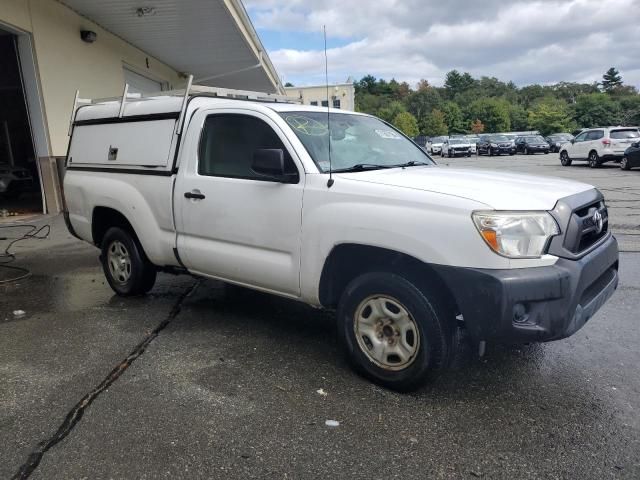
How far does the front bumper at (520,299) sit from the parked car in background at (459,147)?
3883cm

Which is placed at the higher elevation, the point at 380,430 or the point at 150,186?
the point at 150,186

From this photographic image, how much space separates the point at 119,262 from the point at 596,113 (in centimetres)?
8798

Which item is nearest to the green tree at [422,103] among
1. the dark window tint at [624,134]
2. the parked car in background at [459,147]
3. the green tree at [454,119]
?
the green tree at [454,119]

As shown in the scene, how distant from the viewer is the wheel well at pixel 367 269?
10.8 feet

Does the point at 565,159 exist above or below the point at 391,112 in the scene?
below

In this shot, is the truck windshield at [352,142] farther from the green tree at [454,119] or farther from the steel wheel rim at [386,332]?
Result: the green tree at [454,119]

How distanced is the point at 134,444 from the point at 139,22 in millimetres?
12554

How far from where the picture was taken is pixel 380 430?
2.96 metres

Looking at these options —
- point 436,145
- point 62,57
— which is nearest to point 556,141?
point 436,145

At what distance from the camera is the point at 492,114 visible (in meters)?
91.5

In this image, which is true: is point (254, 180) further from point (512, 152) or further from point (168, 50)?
point (512, 152)

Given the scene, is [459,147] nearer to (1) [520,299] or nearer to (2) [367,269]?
(2) [367,269]

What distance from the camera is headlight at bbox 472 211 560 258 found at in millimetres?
2916

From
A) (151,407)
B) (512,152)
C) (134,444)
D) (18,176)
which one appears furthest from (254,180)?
(512,152)
